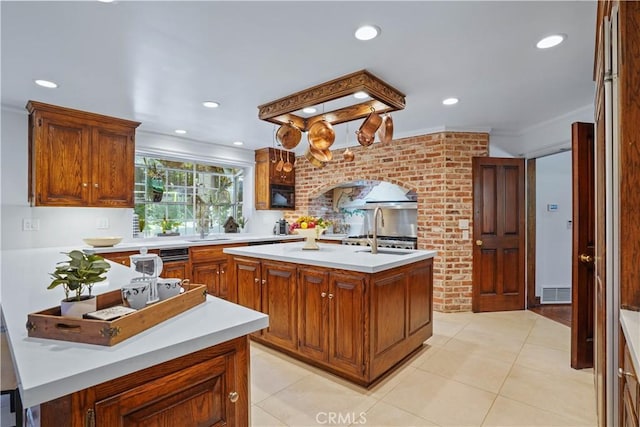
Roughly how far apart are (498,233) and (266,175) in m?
3.59

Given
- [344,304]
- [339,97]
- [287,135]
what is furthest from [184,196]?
[344,304]

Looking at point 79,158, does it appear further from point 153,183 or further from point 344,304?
point 344,304

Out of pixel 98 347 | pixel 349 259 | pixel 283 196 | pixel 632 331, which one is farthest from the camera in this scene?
pixel 283 196

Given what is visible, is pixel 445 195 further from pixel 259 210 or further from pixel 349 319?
pixel 259 210

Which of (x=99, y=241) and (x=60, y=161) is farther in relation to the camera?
(x=99, y=241)

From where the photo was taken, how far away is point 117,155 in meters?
3.61

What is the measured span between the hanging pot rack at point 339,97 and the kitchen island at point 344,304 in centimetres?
132

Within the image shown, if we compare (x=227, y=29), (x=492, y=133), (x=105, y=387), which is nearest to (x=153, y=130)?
(x=227, y=29)

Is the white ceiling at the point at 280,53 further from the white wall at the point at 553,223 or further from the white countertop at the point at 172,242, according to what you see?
the white countertop at the point at 172,242

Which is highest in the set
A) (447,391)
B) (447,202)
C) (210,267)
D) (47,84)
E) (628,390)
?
(47,84)

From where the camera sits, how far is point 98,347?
0.84m

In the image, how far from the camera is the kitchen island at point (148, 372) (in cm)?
72

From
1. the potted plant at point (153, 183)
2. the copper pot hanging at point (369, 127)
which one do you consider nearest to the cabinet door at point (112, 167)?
the potted plant at point (153, 183)

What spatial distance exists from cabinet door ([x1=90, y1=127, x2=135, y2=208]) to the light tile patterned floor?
92.0 inches
